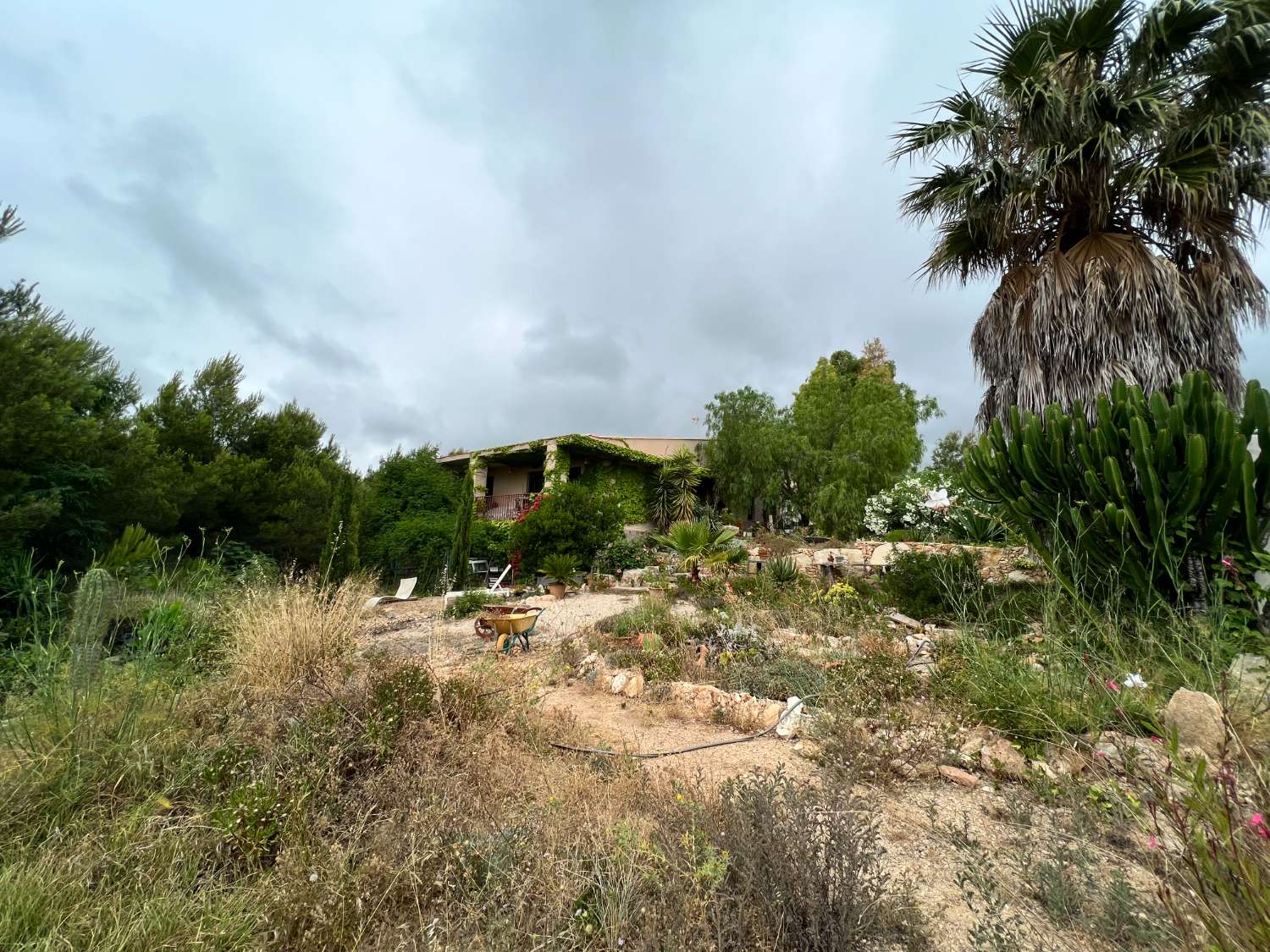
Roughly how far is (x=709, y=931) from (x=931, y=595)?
5.94 metres

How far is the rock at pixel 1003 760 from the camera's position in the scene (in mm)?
2682

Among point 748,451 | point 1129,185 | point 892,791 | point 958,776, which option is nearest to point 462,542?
point 748,451

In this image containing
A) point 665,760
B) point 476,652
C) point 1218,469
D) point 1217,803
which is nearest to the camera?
point 1217,803

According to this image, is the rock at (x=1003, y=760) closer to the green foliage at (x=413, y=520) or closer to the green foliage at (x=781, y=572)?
the green foliage at (x=781, y=572)

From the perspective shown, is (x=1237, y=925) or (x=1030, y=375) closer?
(x=1237, y=925)

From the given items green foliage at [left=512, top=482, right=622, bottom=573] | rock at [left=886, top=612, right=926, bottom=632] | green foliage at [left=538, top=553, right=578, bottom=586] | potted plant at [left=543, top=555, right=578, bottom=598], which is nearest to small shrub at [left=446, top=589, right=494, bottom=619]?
potted plant at [left=543, top=555, right=578, bottom=598]

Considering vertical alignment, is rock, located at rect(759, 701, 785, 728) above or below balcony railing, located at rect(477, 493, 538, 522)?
below

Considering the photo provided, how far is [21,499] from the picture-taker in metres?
6.20

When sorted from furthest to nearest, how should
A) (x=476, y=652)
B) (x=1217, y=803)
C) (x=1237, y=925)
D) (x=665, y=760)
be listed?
(x=476, y=652) < (x=665, y=760) < (x=1217, y=803) < (x=1237, y=925)

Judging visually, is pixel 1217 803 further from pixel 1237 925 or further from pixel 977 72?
pixel 977 72

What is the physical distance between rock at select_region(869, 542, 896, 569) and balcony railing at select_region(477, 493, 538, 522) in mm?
10697

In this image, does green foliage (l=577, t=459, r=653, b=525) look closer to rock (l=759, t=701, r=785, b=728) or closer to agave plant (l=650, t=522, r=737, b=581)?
agave plant (l=650, t=522, r=737, b=581)

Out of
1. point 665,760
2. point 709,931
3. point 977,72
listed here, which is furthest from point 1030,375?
point 709,931

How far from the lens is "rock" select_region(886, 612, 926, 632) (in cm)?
575
